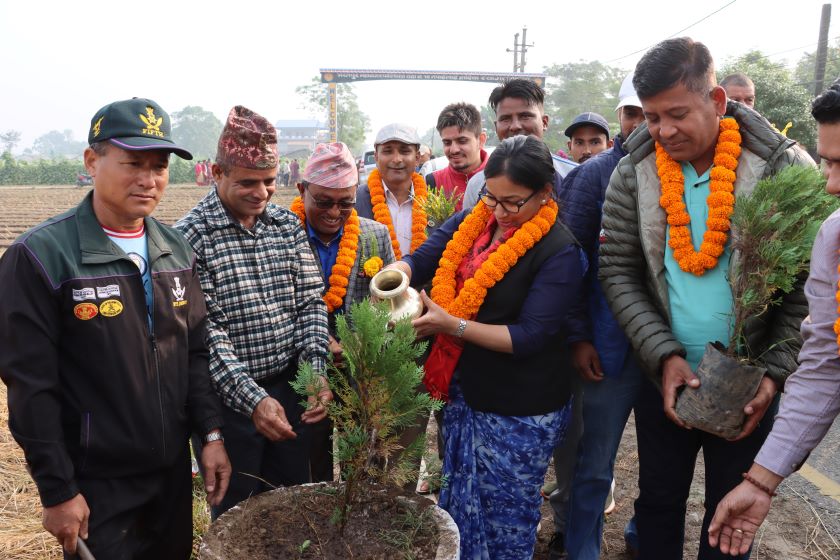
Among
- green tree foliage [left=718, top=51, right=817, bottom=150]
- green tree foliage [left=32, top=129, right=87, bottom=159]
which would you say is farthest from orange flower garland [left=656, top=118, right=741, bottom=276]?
green tree foliage [left=32, top=129, right=87, bottom=159]

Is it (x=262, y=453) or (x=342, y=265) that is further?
(x=342, y=265)

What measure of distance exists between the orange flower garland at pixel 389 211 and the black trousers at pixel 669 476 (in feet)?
5.90

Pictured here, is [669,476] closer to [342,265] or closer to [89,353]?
[342,265]

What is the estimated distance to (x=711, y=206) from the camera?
242cm

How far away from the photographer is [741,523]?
1994mm

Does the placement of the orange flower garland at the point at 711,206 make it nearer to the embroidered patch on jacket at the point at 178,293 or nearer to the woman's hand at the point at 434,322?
the woman's hand at the point at 434,322

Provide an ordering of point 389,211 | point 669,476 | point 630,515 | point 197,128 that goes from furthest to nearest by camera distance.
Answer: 1. point 197,128
2. point 389,211
3. point 630,515
4. point 669,476

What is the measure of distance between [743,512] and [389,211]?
2.80 m

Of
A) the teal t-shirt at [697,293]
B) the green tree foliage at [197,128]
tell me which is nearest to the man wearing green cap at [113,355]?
the teal t-shirt at [697,293]

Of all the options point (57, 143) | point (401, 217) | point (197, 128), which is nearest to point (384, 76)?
point (401, 217)

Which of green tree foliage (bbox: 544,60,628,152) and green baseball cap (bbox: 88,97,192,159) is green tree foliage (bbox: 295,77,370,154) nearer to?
green tree foliage (bbox: 544,60,628,152)

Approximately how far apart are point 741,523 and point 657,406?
2.35 ft

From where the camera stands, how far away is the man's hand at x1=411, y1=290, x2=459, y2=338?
2449 mm

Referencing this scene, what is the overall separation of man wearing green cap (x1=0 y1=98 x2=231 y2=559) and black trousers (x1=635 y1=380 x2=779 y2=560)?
1.76m
